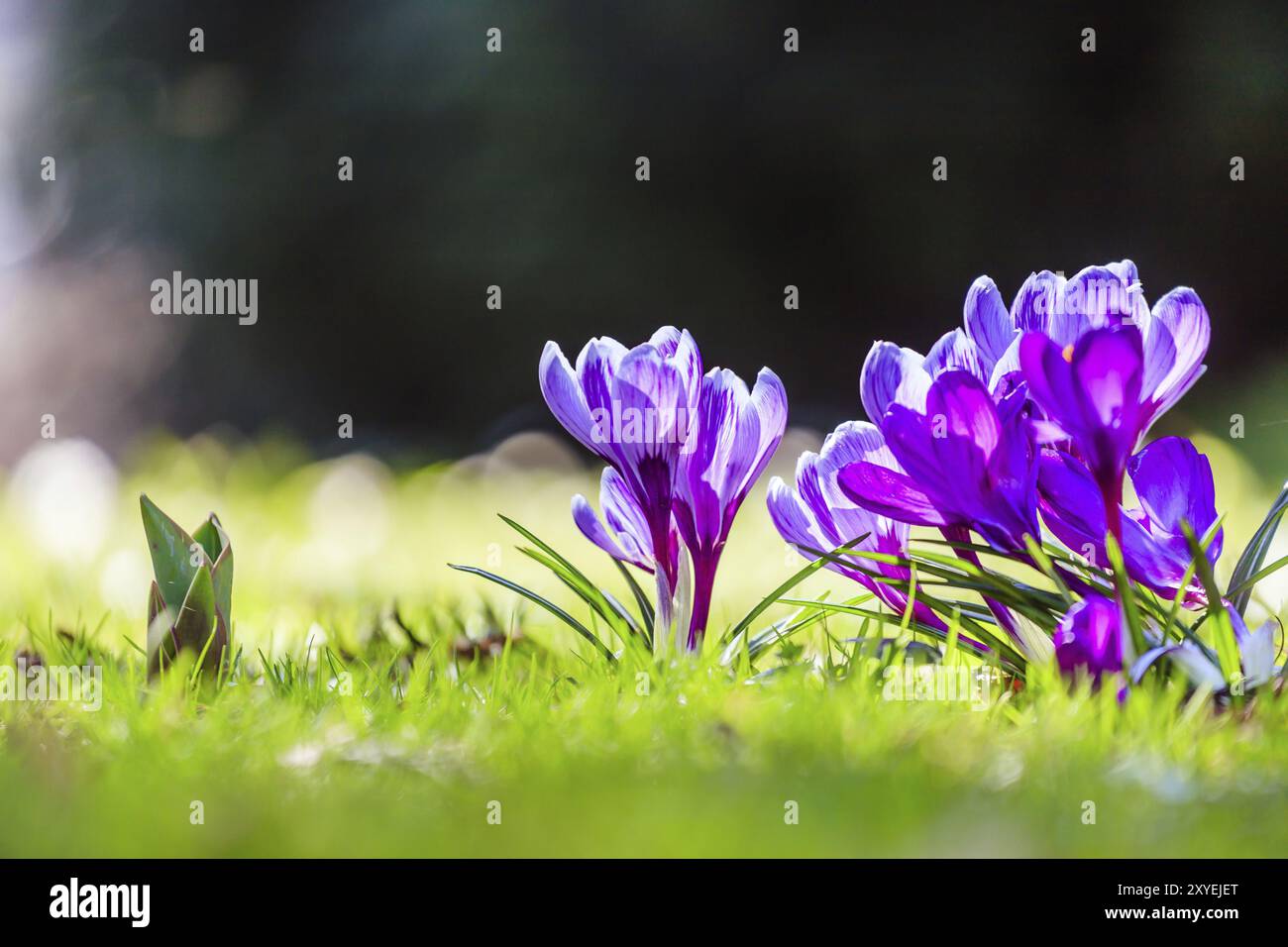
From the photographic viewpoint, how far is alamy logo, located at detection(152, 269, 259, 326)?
543 centimetres

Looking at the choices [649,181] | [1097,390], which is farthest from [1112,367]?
[649,181]

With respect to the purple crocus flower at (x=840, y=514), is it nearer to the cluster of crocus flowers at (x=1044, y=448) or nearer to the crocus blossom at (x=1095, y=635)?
the cluster of crocus flowers at (x=1044, y=448)

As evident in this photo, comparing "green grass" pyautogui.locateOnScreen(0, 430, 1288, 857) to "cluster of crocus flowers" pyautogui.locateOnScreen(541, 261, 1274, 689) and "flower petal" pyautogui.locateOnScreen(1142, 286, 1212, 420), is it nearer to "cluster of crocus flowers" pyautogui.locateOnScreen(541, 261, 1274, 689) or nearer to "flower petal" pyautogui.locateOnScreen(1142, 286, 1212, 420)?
"cluster of crocus flowers" pyautogui.locateOnScreen(541, 261, 1274, 689)

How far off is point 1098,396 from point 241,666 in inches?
28.8

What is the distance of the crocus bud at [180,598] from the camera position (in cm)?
99

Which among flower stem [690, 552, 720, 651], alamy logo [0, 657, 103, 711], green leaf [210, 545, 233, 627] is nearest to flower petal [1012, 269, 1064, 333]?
flower stem [690, 552, 720, 651]

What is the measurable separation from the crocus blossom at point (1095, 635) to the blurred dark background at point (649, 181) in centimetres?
452

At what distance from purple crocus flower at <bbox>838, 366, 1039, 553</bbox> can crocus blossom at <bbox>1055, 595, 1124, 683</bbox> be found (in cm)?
7

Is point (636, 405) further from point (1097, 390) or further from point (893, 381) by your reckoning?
point (1097, 390)

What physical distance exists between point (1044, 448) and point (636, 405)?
340mm

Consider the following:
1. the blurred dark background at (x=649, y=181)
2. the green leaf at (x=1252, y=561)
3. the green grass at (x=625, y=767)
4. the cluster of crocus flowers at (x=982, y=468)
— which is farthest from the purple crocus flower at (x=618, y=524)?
the blurred dark background at (x=649, y=181)
